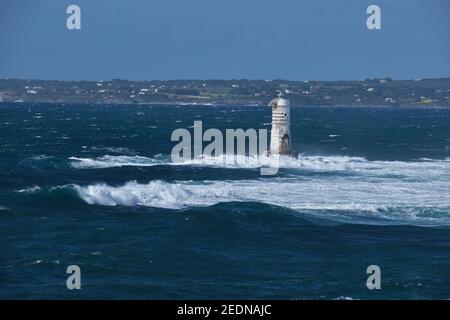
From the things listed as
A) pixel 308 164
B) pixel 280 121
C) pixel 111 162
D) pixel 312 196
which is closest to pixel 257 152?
pixel 308 164

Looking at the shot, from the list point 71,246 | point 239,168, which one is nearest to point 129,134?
point 239,168

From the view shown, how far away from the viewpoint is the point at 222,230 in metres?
39.7

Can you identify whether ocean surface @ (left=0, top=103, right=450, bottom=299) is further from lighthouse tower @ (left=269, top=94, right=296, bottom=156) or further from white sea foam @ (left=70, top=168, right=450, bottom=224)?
lighthouse tower @ (left=269, top=94, right=296, bottom=156)

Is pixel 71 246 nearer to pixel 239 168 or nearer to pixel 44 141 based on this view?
pixel 239 168

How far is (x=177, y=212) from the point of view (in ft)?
142

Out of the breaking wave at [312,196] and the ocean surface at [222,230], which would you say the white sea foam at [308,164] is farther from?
the breaking wave at [312,196]

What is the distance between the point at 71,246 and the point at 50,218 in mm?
6440

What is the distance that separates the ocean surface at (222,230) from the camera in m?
30.2

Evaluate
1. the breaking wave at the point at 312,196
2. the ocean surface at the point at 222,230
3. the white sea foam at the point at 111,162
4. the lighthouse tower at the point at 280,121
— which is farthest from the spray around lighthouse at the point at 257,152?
the breaking wave at the point at 312,196

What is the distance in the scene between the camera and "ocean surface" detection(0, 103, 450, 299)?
30.2m

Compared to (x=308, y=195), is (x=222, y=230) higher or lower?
higher

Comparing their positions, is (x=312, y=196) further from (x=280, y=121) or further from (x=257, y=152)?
(x=257, y=152)

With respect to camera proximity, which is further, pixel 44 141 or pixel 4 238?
pixel 44 141
